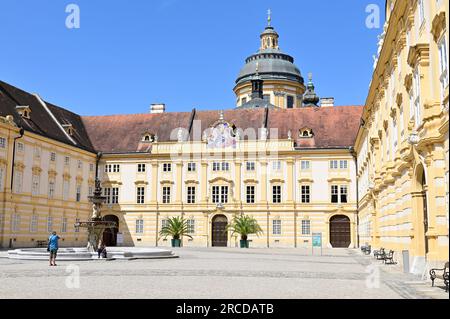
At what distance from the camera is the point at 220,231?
52844 mm

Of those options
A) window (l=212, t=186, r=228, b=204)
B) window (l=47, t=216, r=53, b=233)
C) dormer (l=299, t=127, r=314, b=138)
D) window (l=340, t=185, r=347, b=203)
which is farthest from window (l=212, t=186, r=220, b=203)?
window (l=47, t=216, r=53, b=233)

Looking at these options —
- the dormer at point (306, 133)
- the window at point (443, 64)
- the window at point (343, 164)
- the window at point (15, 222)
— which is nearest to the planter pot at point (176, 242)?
the window at point (15, 222)

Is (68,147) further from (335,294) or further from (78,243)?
(335,294)

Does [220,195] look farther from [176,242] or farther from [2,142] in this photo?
[2,142]

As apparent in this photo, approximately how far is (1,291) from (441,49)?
13.1m

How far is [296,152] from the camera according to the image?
51844 mm

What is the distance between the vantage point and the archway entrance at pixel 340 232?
5067 centimetres

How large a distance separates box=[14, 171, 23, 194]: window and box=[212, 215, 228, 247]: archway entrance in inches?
702

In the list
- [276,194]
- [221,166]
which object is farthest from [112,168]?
[276,194]

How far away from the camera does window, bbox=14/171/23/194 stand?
42.7 meters

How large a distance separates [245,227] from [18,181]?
62.5 ft

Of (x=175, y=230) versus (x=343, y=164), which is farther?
(x=343, y=164)

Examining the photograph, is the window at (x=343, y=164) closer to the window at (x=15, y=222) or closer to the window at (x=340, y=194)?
the window at (x=340, y=194)
